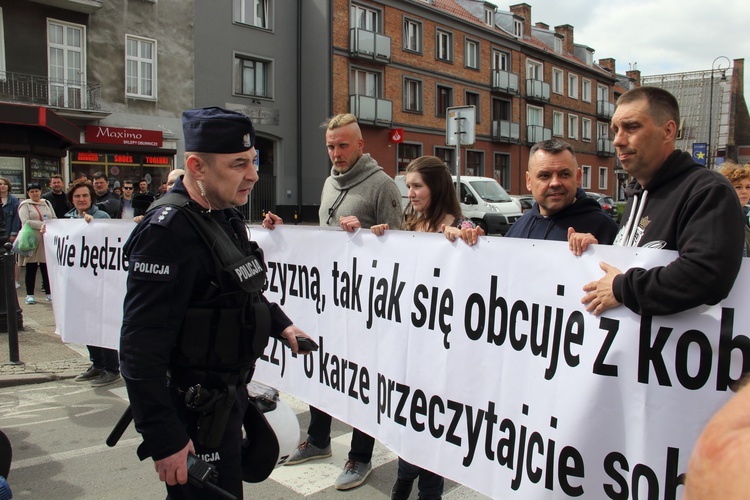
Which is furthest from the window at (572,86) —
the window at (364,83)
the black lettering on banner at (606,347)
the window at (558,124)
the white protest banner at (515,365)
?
the black lettering on banner at (606,347)

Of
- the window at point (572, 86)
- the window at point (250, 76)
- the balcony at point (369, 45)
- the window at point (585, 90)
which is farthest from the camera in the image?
the window at point (585, 90)

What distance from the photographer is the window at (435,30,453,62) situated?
33219mm

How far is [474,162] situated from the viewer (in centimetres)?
3656

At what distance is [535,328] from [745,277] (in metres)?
0.82

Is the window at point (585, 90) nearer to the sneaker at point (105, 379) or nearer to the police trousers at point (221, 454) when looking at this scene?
the sneaker at point (105, 379)

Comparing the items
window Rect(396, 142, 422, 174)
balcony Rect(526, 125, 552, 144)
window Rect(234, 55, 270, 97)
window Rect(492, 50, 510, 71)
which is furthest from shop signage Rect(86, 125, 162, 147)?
balcony Rect(526, 125, 552, 144)

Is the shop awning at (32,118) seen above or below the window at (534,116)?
below

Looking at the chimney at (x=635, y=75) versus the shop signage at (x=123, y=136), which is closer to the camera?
the shop signage at (x=123, y=136)

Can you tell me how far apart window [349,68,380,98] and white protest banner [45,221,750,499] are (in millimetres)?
25987

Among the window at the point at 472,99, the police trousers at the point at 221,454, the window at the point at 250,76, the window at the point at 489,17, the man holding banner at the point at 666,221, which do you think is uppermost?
the window at the point at 489,17

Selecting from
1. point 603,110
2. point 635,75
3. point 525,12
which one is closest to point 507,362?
point 525,12

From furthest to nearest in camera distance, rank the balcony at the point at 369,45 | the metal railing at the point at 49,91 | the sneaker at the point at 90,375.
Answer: the balcony at the point at 369,45 → the metal railing at the point at 49,91 → the sneaker at the point at 90,375

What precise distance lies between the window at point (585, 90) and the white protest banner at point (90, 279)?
45.9m

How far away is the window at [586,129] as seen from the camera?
46562 millimetres
